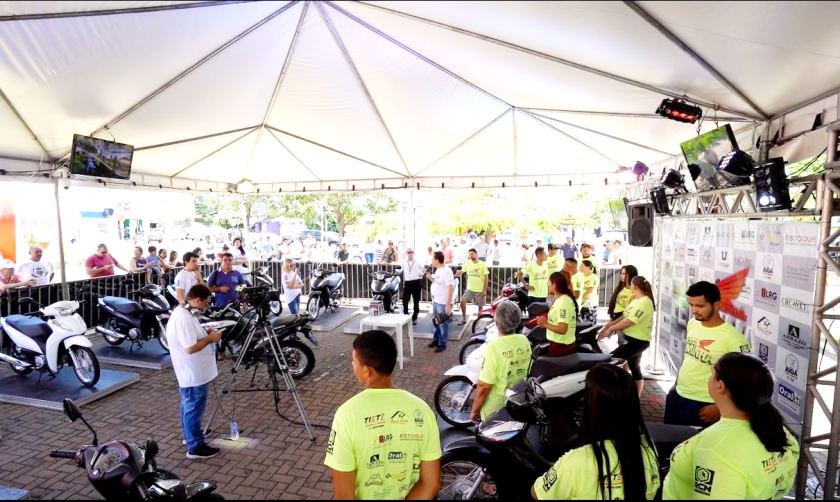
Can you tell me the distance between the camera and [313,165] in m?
10.5

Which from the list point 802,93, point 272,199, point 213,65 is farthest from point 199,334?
point 272,199

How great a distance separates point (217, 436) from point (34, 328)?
11.3 feet

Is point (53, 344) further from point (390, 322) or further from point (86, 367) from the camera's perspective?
point (390, 322)

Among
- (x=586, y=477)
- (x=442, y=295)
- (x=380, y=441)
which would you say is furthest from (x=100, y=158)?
(x=586, y=477)

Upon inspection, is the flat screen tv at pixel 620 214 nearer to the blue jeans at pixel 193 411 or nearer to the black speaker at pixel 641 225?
the black speaker at pixel 641 225

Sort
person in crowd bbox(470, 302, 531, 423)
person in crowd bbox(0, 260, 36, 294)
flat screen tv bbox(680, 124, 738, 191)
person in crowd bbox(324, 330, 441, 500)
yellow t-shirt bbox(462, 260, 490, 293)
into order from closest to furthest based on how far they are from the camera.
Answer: person in crowd bbox(324, 330, 441, 500)
person in crowd bbox(470, 302, 531, 423)
flat screen tv bbox(680, 124, 738, 191)
person in crowd bbox(0, 260, 36, 294)
yellow t-shirt bbox(462, 260, 490, 293)

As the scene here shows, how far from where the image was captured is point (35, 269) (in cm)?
789

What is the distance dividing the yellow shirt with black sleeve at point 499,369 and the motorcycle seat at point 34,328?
6.17m

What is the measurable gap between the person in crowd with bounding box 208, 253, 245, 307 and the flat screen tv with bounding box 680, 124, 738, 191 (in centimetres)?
740

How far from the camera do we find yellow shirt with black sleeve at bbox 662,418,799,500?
1.70 metres

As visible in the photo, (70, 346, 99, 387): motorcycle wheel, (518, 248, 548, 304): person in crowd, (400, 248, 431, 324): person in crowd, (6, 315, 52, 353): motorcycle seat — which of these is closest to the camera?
(70, 346, 99, 387): motorcycle wheel

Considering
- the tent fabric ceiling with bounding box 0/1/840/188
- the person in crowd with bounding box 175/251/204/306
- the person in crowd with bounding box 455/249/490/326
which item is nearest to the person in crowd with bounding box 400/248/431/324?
the person in crowd with bounding box 455/249/490/326

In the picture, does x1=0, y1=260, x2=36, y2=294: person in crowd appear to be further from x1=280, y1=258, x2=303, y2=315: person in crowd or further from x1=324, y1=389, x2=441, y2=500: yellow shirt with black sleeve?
x1=324, y1=389, x2=441, y2=500: yellow shirt with black sleeve

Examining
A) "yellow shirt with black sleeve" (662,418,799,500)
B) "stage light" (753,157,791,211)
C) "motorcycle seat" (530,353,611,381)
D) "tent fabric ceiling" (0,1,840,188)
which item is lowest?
"motorcycle seat" (530,353,611,381)
